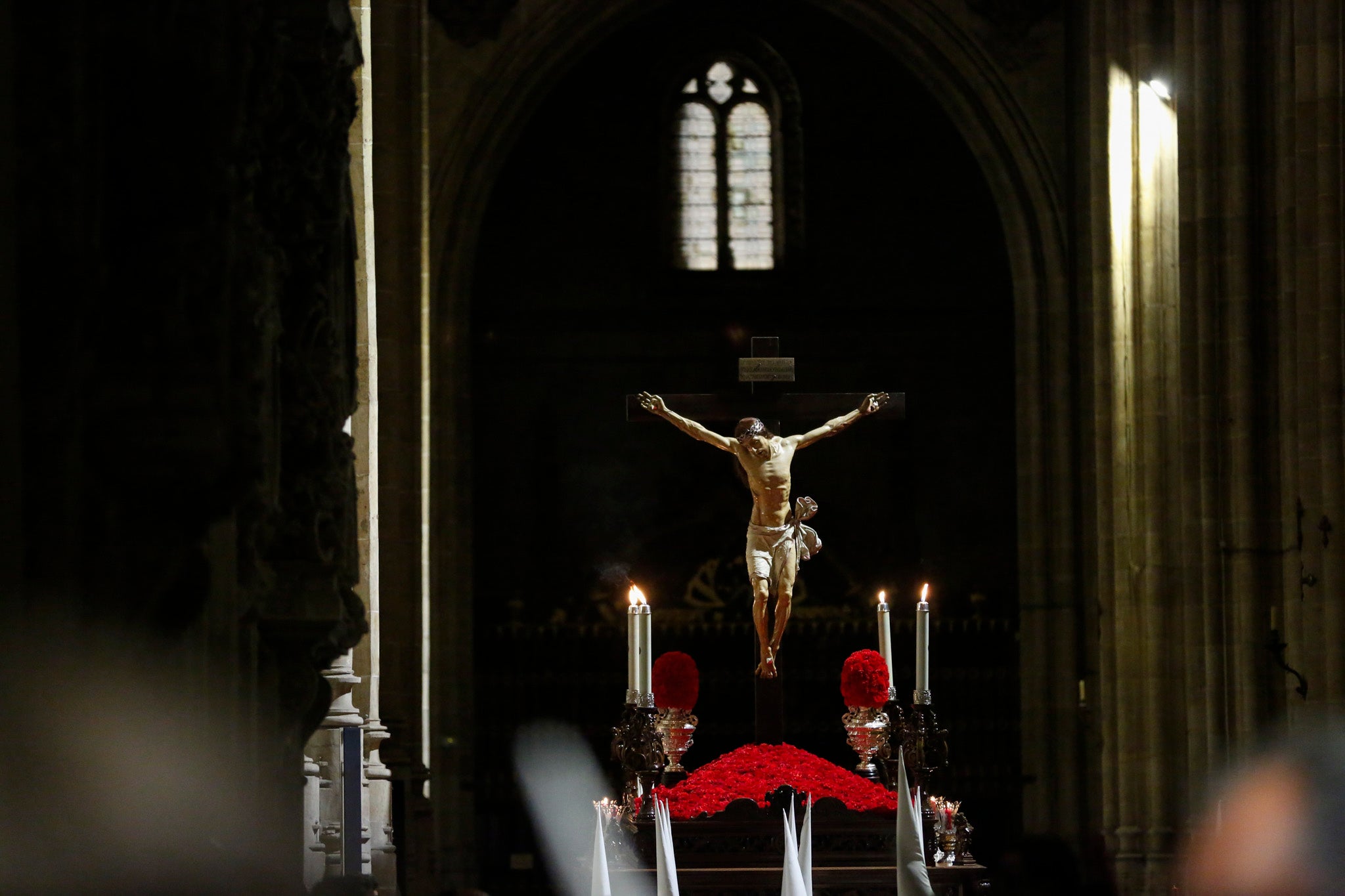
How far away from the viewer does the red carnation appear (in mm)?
11258

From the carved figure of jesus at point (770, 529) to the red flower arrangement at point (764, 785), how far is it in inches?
54.4

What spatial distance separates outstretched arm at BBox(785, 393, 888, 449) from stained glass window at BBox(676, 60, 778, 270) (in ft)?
27.7

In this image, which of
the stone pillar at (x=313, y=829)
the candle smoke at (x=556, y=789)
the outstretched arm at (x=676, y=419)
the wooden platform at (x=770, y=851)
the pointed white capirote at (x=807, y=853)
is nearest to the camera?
the pointed white capirote at (x=807, y=853)

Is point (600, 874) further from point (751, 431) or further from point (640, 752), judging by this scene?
point (751, 431)

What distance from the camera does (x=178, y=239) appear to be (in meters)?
3.11

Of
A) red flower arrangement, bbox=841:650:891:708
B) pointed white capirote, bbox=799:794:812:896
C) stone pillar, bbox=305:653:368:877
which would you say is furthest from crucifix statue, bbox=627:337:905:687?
pointed white capirote, bbox=799:794:812:896

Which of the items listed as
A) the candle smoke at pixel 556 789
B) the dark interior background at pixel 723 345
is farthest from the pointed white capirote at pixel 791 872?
the dark interior background at pixel 723 345

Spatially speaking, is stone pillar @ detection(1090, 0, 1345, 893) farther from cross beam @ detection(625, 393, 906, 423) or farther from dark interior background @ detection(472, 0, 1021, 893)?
dark interior background @ detection(472, 0, 1021, 893)

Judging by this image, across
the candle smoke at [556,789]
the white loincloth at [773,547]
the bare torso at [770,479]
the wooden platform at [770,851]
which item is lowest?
the candle smoke at [556,789]

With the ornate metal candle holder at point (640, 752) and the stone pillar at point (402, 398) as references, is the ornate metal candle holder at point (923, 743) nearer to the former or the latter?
the ornate metal candle holder at point (640, 752)

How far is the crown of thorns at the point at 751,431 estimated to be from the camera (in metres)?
12.3

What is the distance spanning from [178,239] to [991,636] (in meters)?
17.2

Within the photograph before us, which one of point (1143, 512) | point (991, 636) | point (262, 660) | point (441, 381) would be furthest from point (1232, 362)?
point (262, 660)

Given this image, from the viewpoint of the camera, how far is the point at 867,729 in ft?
36.2
